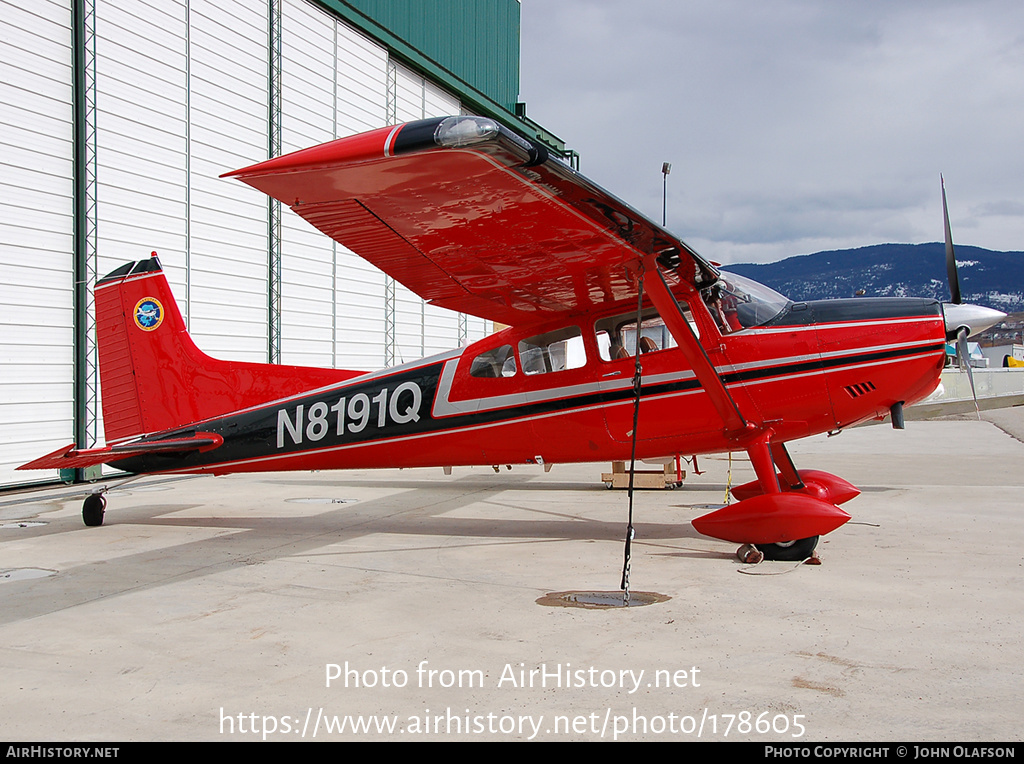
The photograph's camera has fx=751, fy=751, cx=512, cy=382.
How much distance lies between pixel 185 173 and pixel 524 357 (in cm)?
1059

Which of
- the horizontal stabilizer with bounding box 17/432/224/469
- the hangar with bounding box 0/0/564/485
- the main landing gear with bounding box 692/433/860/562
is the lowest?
the main landing gear with bounding box 692/433/860/562

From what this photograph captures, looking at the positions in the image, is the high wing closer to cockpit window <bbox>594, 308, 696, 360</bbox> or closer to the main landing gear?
cockpit window <bbox>594, 308, 696, 360</bbox>

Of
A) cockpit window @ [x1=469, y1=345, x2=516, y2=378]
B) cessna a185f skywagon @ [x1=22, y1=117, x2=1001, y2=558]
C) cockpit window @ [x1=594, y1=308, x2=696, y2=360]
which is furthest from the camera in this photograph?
cockpit window @ [x1=469, y1=345, x2=516, y2=378]

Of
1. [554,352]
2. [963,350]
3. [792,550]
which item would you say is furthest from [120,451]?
[963,350]

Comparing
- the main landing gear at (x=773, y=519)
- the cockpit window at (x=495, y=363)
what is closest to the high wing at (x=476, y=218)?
the cockpit window at (x=495, y=363)

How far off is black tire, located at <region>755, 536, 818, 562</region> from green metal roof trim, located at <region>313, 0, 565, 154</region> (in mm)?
17586

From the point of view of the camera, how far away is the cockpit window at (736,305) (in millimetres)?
7000

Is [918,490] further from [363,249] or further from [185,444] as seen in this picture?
[185,444]

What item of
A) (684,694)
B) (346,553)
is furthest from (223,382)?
(684,694)

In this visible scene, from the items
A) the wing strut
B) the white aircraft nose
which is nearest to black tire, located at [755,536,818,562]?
the wing strut

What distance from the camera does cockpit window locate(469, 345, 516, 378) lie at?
25.8ft

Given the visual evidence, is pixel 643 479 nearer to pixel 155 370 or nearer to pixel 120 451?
pixel 155 370

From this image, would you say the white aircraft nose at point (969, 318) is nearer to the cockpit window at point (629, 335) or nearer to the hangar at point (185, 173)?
the cockpit window at point (629, 335)
